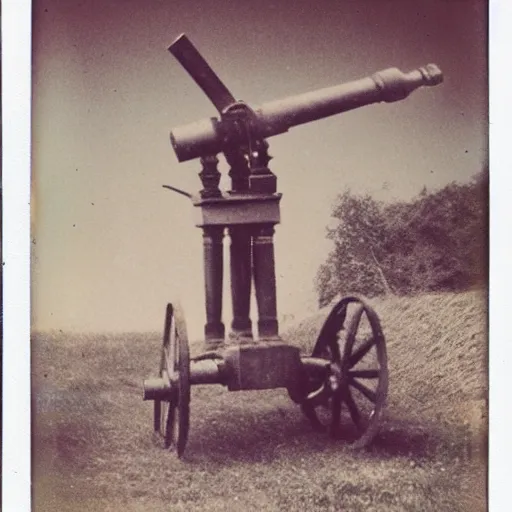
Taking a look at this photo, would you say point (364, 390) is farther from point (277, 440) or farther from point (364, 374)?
point (277, 440)

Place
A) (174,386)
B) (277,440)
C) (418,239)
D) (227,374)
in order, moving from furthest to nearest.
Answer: (418,239), (277,440), (227,374), (174,386)

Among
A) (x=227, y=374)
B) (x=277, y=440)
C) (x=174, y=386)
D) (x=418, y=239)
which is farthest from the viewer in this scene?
(x=418, y=239)

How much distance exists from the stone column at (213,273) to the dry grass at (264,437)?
206mm

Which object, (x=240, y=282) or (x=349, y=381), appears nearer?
(x=349, y=381)

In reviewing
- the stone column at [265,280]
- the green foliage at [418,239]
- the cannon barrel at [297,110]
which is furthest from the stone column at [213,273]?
the green foliage at [418,239]

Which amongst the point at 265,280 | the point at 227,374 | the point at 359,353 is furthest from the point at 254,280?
the point at 359,353

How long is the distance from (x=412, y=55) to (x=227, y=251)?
4.96 ft

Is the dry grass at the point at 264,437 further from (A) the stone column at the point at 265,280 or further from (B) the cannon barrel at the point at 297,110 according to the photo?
(B) the cannon barrel at the point at 297,110

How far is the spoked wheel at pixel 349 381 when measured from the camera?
4.46m

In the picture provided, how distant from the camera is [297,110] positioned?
466cm

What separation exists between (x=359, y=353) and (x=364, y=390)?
0.69 ft

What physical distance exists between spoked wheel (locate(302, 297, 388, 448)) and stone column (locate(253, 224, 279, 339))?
32 cm

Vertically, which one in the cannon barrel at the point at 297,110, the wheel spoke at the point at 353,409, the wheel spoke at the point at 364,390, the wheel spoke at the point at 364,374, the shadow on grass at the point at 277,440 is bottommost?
the shadow on grass at the point at 277,440

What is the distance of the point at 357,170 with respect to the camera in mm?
4750
